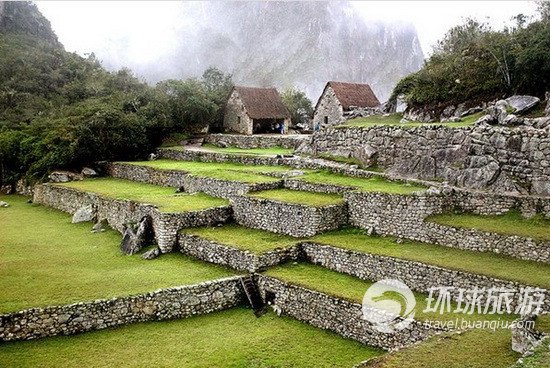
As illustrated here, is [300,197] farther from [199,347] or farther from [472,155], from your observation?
[199,347]

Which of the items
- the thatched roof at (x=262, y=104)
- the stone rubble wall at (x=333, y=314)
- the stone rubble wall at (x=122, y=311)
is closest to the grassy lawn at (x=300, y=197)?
the stone rubble wall at (x=333, y=314)

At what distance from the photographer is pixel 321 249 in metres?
17.1

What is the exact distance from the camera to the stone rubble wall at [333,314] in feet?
41.5

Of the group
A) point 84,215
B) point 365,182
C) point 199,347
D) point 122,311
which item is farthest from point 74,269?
point 365,182

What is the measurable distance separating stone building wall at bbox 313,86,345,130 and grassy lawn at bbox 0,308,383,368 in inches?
940

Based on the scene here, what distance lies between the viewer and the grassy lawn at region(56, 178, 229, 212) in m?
21.5

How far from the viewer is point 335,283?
1537 cm

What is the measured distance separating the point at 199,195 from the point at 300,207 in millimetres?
7269

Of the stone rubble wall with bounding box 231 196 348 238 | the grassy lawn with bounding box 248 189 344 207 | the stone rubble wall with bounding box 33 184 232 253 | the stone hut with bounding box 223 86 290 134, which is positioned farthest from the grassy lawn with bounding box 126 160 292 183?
the stone hut with bounding box 223 86 290 134

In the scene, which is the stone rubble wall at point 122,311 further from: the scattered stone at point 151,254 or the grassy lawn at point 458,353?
the grassy lawn at point 458,353

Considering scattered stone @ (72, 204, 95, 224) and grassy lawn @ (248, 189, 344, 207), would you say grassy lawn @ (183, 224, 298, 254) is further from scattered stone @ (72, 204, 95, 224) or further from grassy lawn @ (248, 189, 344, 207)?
scattered stone @ (72, 204, 95, 224)

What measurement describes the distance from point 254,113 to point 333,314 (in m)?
27.8

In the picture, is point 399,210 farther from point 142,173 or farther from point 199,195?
point 142,173

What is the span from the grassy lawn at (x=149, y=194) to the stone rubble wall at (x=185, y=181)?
0.39m
